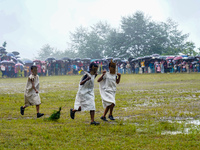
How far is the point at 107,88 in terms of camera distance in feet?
24.3

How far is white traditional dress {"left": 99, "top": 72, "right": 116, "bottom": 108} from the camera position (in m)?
7.33

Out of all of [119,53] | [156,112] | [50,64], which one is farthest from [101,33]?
[156,112]

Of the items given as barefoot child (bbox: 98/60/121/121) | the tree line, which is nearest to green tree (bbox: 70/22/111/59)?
the tree line


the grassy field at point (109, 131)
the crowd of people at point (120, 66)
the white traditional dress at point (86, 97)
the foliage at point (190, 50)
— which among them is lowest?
the grassy field at point (109, 131)

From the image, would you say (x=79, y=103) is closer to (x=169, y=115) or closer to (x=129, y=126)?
(x=129, y=126)

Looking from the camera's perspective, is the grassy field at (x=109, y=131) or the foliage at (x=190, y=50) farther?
the foliage at (x=190, y=50)

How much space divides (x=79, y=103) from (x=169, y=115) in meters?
2.40

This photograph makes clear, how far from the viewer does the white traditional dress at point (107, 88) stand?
7332mm

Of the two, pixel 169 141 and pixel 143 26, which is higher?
pixel 143 26

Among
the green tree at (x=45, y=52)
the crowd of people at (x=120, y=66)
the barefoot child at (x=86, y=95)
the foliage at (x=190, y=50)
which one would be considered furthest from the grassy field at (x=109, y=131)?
the green tree at (x=45, y=52)

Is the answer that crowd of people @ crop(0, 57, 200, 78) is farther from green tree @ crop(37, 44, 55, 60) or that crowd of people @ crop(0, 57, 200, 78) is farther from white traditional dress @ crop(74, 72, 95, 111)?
green tree @ crop(37, 44, 55, 60)

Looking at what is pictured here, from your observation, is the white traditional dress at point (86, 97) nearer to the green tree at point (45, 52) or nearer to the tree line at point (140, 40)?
the tree line at point (140, 40)

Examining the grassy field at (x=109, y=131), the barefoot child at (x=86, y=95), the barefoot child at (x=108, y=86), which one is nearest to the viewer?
the grassy field at (x=109, y=131)

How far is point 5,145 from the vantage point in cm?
492
